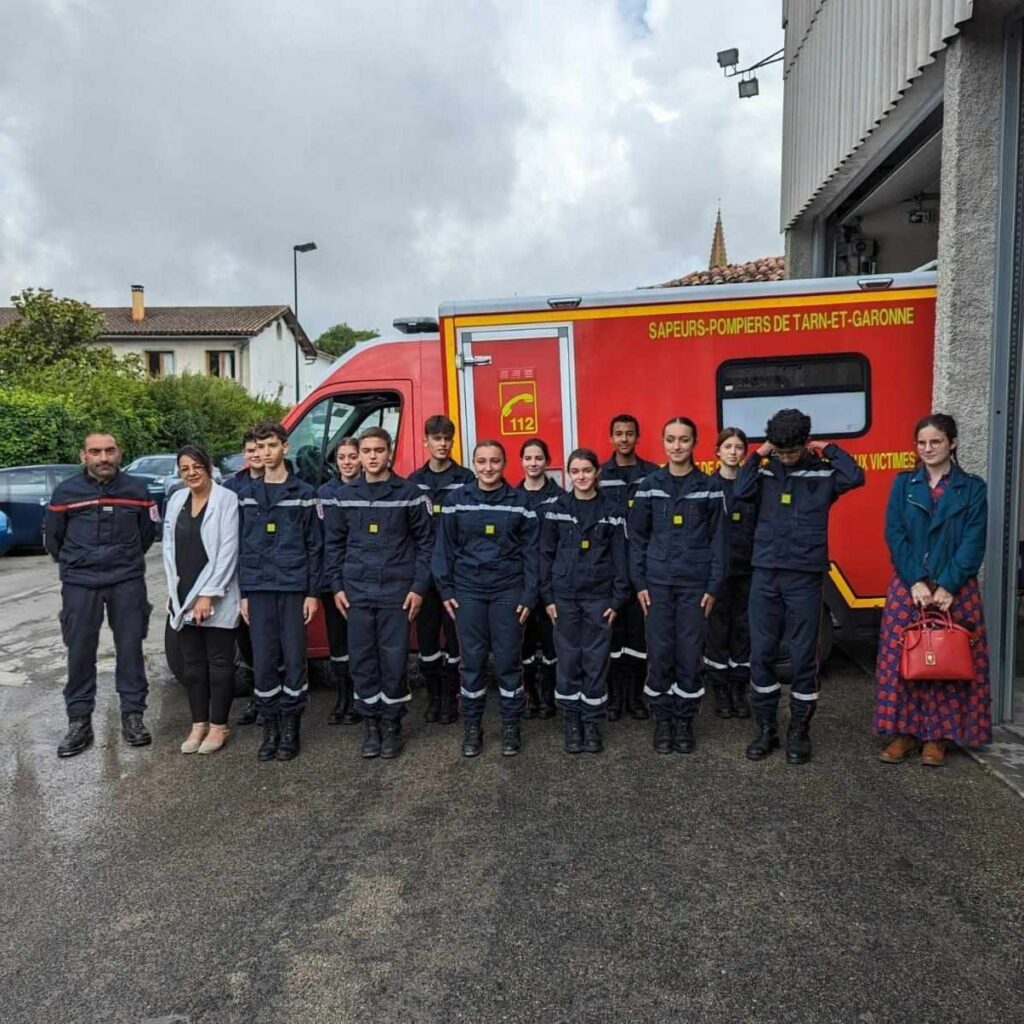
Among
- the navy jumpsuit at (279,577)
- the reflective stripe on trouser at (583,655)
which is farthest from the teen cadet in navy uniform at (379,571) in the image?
the reflective stripe on trouser at (583,655)

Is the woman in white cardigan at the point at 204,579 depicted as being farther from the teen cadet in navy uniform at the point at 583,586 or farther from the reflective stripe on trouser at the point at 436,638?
the teen cadet in navy uniform at the point at 583,586

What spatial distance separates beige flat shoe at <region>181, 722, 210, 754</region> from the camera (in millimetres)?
4684

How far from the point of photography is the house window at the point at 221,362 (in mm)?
39844

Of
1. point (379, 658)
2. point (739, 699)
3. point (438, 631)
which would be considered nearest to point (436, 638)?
point (438, 631)

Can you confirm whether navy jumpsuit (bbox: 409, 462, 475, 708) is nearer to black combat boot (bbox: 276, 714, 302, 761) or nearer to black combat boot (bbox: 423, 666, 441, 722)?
black combat boot (bbox: 423, 666, 441, 722)

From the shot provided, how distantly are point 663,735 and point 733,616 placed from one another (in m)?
0.96

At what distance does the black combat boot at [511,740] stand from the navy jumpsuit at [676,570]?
0.77m

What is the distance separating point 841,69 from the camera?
6.73 metres

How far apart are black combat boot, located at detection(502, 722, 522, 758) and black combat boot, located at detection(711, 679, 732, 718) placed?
1.35m

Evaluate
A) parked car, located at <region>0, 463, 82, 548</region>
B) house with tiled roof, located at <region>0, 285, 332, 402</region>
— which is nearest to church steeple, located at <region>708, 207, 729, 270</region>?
house with tiled roof, located at <region>0, 285, 332, 402</region>

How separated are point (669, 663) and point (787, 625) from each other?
0.66m

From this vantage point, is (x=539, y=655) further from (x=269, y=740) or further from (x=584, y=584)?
(x=269, y=740)

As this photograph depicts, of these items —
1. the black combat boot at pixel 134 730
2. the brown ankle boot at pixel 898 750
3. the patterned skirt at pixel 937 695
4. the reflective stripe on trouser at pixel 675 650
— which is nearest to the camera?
the patterned skirt at pixel 937 695

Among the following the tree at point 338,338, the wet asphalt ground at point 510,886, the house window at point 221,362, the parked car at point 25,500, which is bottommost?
the wet asphalt ground at point 510,886
